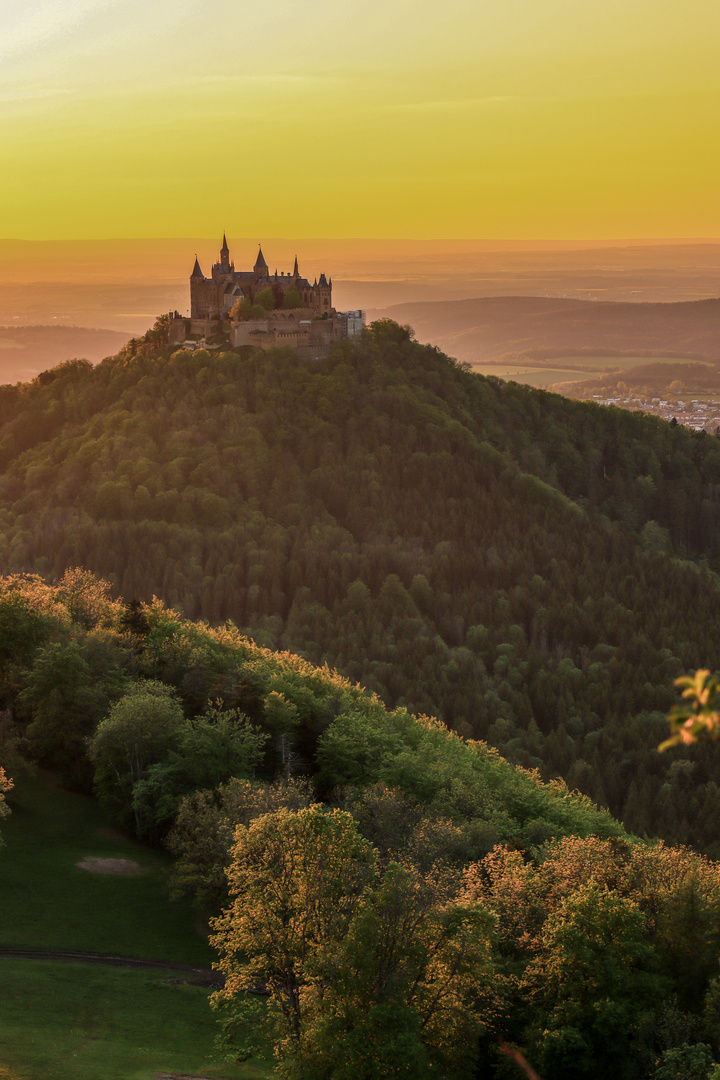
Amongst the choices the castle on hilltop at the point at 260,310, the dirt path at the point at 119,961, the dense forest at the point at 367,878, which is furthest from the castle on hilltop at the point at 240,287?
the dirt path at the point at 119,961

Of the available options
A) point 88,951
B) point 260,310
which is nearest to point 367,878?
point 88,951

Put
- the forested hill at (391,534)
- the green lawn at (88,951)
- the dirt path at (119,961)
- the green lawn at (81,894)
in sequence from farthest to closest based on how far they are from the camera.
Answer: the forested hill at (391,534) < the green lawn at (81,894) < the dirt path at (119,961) < the green lawn at (88,951)

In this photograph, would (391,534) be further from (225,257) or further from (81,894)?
(81,894)

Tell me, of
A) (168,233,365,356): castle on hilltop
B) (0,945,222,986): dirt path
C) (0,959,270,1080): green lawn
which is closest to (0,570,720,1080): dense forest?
(0,945,222,986): dirt path

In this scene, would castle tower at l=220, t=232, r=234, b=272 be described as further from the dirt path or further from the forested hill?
the dirt path

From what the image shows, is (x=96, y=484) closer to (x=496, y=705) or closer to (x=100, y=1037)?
(x=496, y=705)

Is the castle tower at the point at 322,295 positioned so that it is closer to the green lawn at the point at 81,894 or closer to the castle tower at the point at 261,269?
the castle tower at the point at 261,269

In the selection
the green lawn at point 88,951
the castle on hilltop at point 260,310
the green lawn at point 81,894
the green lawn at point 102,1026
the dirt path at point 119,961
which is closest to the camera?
the green lawn at point 102,1026
